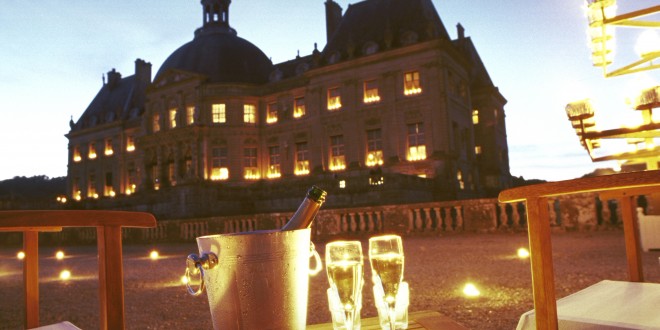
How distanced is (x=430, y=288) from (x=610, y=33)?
15.4 feet

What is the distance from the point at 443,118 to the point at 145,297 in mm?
25206

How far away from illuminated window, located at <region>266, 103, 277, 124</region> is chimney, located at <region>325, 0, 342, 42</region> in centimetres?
694

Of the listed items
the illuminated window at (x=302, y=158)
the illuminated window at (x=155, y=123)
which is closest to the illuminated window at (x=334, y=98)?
the illuminated window at (x=302, y=158)

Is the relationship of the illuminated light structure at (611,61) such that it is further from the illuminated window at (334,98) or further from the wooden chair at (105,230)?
the illuminated window at (334,98)

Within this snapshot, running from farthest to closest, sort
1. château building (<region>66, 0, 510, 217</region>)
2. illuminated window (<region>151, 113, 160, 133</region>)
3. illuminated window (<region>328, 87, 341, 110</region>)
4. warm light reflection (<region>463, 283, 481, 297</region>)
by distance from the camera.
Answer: illuminated window (<region>151, 113, 160, 133</region>), illuminated window (<region>328, 87, 341, 110</region>), château building (<region>66, 0, 510, 217</region>), warm light reflection (<region>463, 283, 481, 297</region>)

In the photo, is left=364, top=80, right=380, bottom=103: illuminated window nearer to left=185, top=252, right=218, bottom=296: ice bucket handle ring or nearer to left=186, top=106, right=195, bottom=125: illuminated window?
left=186, top=106, right=195, bottom=125: illuminated window

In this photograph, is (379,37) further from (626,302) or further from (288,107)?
(626,302)

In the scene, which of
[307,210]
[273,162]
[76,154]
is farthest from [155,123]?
[307,210]

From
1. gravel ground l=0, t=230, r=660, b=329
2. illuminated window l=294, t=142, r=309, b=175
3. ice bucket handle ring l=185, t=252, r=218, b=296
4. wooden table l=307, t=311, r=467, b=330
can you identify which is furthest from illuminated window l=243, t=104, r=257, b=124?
ice bucket handle ring l=185, t=252, r=218, b=296

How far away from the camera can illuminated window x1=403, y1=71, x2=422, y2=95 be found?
2959 centimetres

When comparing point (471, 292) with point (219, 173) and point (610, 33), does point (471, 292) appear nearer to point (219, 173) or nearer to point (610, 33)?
point (610, 33)

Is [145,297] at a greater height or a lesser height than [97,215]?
lesser

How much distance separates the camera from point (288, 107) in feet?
117

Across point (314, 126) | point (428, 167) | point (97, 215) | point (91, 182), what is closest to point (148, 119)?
point (91, 182)
